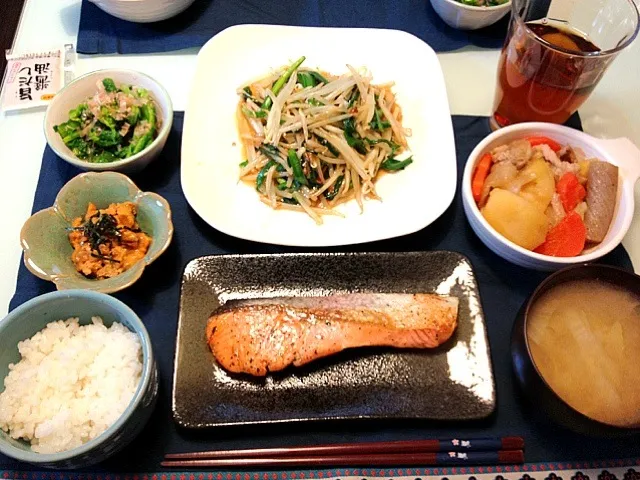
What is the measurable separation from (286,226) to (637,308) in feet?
3.34

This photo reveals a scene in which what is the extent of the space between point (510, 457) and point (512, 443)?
0.04 m

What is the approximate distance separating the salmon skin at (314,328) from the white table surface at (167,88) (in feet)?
2.58

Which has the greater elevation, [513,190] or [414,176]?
[513,190]

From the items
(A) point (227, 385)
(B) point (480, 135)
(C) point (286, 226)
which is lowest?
(A) point (227, 385)

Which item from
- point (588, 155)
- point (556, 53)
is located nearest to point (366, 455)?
point (588, 155)

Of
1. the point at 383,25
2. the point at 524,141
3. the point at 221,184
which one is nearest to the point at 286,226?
the point at 221,184

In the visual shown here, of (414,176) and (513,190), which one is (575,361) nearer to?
(513,190)

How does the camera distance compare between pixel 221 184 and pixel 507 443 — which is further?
pixel 221 184

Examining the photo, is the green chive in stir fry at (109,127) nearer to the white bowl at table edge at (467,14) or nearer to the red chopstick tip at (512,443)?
the white bowl at table edge at (467,14)

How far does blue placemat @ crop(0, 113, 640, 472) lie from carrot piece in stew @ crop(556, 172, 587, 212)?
0.76 feet

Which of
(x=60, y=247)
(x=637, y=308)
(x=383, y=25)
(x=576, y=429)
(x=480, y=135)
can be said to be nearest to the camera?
(x=576, y=429)


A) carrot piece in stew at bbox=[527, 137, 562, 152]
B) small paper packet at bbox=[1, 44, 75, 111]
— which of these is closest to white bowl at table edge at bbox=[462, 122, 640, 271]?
carrot piece in stew at bbox=[527, 137, 562, 152]

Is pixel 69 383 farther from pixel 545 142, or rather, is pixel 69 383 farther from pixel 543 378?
pixel 545 142

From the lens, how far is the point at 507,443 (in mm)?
1424
